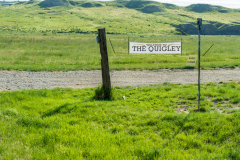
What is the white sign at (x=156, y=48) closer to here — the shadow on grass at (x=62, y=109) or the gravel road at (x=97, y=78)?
the gravel road at (x=97, y=78)

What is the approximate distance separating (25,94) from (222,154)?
26.8 feet

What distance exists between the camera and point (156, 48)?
56.5 feet

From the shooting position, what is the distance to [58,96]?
31.7 ft

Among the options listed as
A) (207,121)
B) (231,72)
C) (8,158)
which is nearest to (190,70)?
(231,72)

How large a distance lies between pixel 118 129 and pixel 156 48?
12.3 meters

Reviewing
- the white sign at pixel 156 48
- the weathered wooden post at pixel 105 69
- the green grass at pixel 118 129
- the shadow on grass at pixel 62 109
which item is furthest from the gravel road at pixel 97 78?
the shadow on grass at pixel 62 109

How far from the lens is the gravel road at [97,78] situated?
12.2 meters

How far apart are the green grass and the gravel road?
3.31 metres

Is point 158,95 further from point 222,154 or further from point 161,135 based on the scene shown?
point 222,154

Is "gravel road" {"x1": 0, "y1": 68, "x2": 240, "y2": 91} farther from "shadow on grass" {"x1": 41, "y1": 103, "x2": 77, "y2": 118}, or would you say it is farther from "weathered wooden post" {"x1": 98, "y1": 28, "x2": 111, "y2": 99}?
"shadow on grass" {"x1": 41, "y1": 103, "x2": 77, "y2": 118}

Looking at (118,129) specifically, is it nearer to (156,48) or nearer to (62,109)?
(62,109)

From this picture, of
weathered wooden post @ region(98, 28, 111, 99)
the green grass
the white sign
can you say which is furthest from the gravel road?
the green grass

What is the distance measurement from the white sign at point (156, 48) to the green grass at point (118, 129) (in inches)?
346

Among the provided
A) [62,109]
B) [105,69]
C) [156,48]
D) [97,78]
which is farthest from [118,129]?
[156,48]
